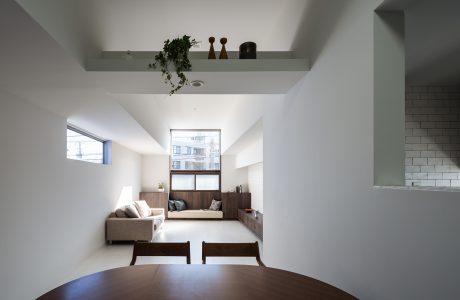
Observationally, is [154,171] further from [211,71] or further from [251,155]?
[211,71]

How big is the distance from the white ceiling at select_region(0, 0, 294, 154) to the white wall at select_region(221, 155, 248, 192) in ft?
16.8

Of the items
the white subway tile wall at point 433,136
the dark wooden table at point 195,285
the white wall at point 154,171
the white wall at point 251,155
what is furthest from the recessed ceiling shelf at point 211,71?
the white wall at point 154,171

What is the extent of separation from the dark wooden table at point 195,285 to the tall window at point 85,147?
3.48 meters

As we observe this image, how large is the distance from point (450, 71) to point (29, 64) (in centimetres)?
311

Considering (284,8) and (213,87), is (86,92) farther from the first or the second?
(284,8)

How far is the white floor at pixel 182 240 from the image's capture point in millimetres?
4281

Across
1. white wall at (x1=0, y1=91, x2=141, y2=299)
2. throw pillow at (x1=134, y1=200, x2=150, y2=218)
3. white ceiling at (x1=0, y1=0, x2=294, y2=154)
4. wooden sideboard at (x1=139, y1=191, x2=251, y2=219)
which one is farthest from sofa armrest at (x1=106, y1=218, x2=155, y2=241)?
wooden sideboard at (x1=139, y1=191, x2=251, y2=219)

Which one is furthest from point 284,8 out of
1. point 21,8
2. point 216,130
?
point 216,130

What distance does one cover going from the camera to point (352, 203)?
142cm

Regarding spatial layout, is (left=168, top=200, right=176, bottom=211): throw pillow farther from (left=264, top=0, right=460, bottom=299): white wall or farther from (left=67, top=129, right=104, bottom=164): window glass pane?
(left=264, top=0, right=460, bottom=299): white wall

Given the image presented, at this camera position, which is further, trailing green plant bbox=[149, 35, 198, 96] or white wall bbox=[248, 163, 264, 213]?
white wall bbox=[248, 163, 264, 213]

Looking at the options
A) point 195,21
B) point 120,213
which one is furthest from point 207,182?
point 195,21

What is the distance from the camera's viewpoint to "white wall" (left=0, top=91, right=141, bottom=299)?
8.70ft

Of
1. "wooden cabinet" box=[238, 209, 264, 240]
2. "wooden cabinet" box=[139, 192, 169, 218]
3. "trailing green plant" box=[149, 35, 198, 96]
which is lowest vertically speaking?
"wooden cabinet" box=[238, 209, 264, 240]
